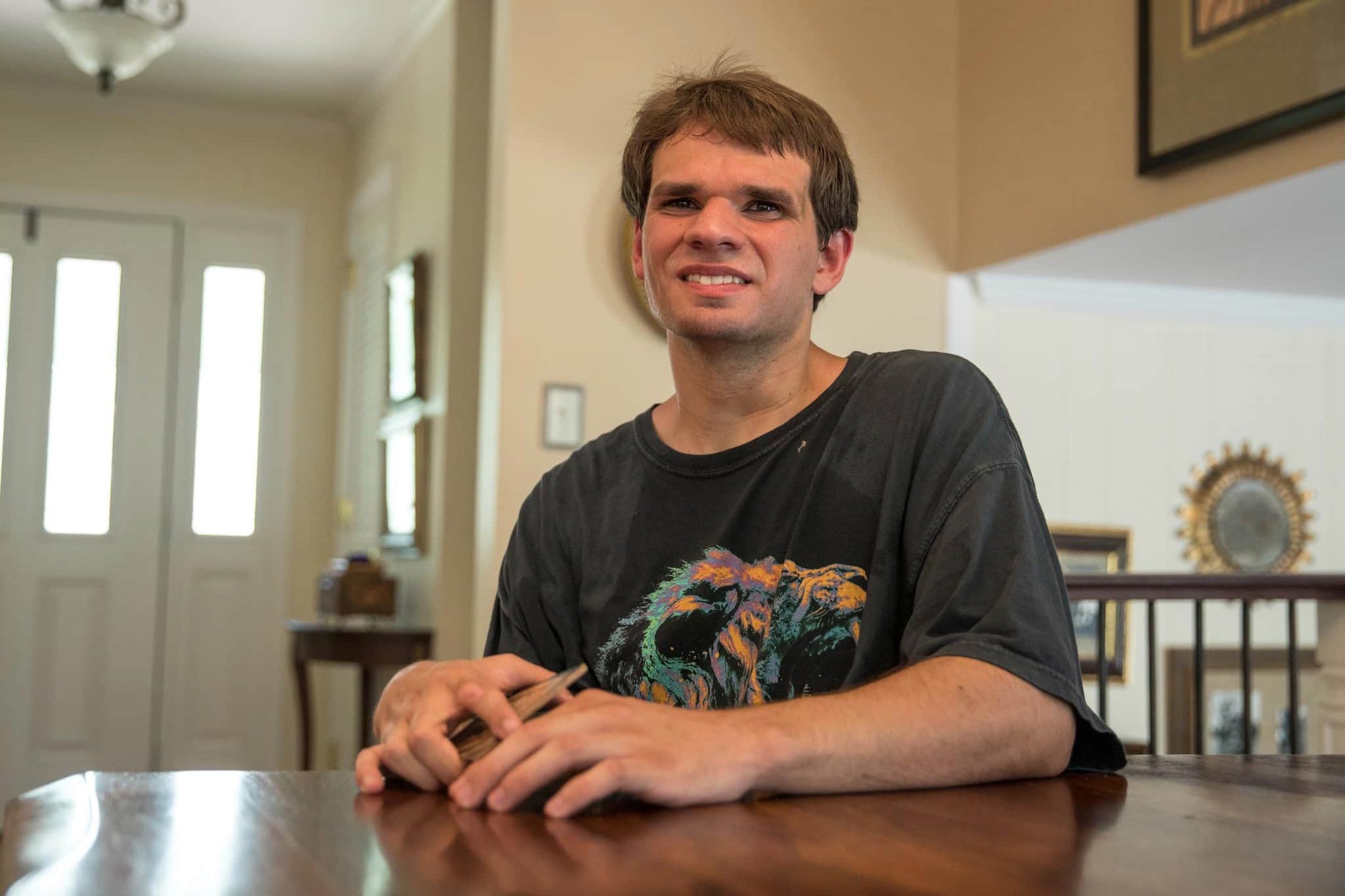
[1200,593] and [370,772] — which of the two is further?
[1200,593]

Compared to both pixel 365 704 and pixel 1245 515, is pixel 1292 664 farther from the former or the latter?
pixel 365 704

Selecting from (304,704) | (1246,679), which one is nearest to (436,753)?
(1246,679)

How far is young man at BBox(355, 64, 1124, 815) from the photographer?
0.91 meters

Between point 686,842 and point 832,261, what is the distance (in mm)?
923

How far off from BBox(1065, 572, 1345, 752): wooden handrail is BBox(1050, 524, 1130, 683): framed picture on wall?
222cm

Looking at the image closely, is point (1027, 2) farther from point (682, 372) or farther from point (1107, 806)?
point (1107, 806)

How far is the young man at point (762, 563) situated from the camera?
91cm

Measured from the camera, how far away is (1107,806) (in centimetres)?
86

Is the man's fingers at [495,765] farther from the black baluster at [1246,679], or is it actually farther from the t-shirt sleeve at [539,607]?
the black baluster at [1246,679]

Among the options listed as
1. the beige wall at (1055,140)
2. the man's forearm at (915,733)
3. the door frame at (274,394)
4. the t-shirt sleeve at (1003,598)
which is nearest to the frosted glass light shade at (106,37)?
the door frame at (274,394)

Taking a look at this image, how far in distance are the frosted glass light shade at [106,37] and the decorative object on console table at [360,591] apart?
173 centimetres

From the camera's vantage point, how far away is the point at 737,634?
4.16 feet

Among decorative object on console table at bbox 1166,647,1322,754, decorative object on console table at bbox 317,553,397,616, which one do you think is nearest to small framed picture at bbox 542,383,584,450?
decorative object on console table at bbox 317,553,397,616

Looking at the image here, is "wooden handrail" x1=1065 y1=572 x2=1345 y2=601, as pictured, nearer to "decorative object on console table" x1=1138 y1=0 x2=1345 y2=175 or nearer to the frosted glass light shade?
"decorative object on console table" x1=1138 y1=0 x2=1345 y2=175
